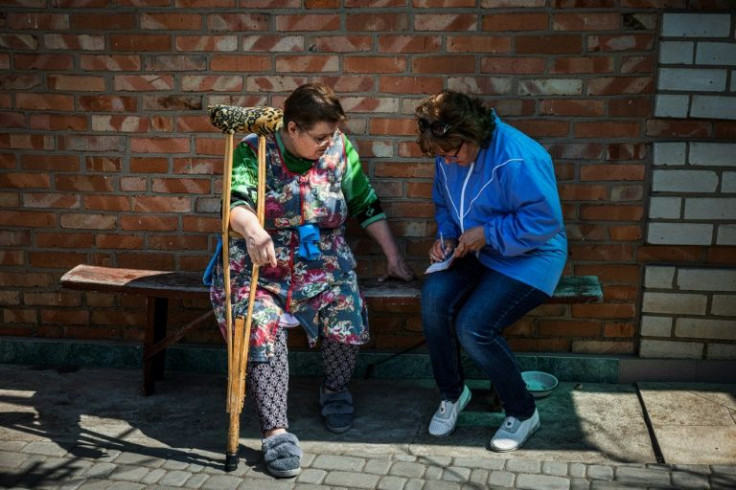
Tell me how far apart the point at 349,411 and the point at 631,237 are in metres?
1.77

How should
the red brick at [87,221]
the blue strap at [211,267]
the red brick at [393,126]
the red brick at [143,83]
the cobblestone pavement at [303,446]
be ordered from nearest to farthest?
1. the cobblestone pavement at [303,446]
2. the blue strap at [211,267]
3. the red brick at [393,126]
4. the red brick at [143,83]
5. the red brick at [87,221]

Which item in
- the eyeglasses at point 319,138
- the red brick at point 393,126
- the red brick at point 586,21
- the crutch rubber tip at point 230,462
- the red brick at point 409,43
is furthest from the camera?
the red brick at point 393,126

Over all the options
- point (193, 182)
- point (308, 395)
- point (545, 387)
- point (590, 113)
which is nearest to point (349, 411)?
point (308, 395)

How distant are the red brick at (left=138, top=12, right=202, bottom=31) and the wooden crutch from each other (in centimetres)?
101

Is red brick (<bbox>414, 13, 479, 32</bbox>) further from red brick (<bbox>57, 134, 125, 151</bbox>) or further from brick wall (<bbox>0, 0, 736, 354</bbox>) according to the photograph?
red brick (<bbox>57, 134, 125, 151</bbox>)

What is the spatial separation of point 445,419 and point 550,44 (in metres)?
1.99

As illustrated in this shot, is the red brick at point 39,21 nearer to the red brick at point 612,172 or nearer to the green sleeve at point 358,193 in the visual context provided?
the green sleeve at point 358,193

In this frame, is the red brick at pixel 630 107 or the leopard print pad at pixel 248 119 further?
the red brick at pixel 630 107

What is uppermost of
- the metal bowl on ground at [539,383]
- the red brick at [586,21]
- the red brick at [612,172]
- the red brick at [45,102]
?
the red brick at [586,21]

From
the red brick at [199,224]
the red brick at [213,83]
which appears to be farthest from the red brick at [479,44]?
the red brick at [199,224]

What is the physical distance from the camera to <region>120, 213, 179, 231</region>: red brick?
5.04 metres

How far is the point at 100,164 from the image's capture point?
5012mm

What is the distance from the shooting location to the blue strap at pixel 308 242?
4.32m

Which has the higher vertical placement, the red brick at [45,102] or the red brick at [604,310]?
the red brick at [45,102]
